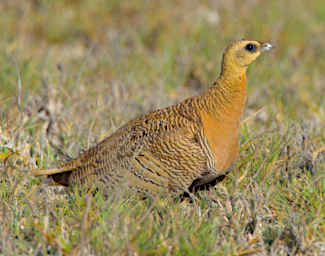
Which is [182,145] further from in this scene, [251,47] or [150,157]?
[251,47]

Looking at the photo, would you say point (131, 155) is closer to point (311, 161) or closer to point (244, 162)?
point (244, 162)

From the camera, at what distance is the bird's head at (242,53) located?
306cm

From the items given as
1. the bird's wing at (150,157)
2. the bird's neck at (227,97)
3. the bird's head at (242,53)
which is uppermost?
the bird's head at (242,53)

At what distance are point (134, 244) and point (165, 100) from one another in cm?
247

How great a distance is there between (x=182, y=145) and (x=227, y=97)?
1.42 ft

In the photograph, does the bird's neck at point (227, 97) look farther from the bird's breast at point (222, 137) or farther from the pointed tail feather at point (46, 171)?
the pointed tail feather at point (46, 171)

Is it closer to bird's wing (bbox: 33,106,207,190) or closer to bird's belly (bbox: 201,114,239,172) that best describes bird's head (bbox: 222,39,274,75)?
bird's belly (bbox: 201,114,239,172)

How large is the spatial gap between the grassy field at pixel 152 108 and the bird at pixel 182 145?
125mm

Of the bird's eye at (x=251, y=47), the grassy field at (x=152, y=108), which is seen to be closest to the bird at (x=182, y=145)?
the bird's eye at (x=251, y=47)

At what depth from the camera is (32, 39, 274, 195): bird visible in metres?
2.93

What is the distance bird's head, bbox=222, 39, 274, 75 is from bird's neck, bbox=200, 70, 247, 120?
5cm

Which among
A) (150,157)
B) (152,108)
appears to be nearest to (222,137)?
(150,157)

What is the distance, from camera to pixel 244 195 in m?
2.85

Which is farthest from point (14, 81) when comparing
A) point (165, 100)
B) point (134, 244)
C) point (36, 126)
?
point (134, 244)
